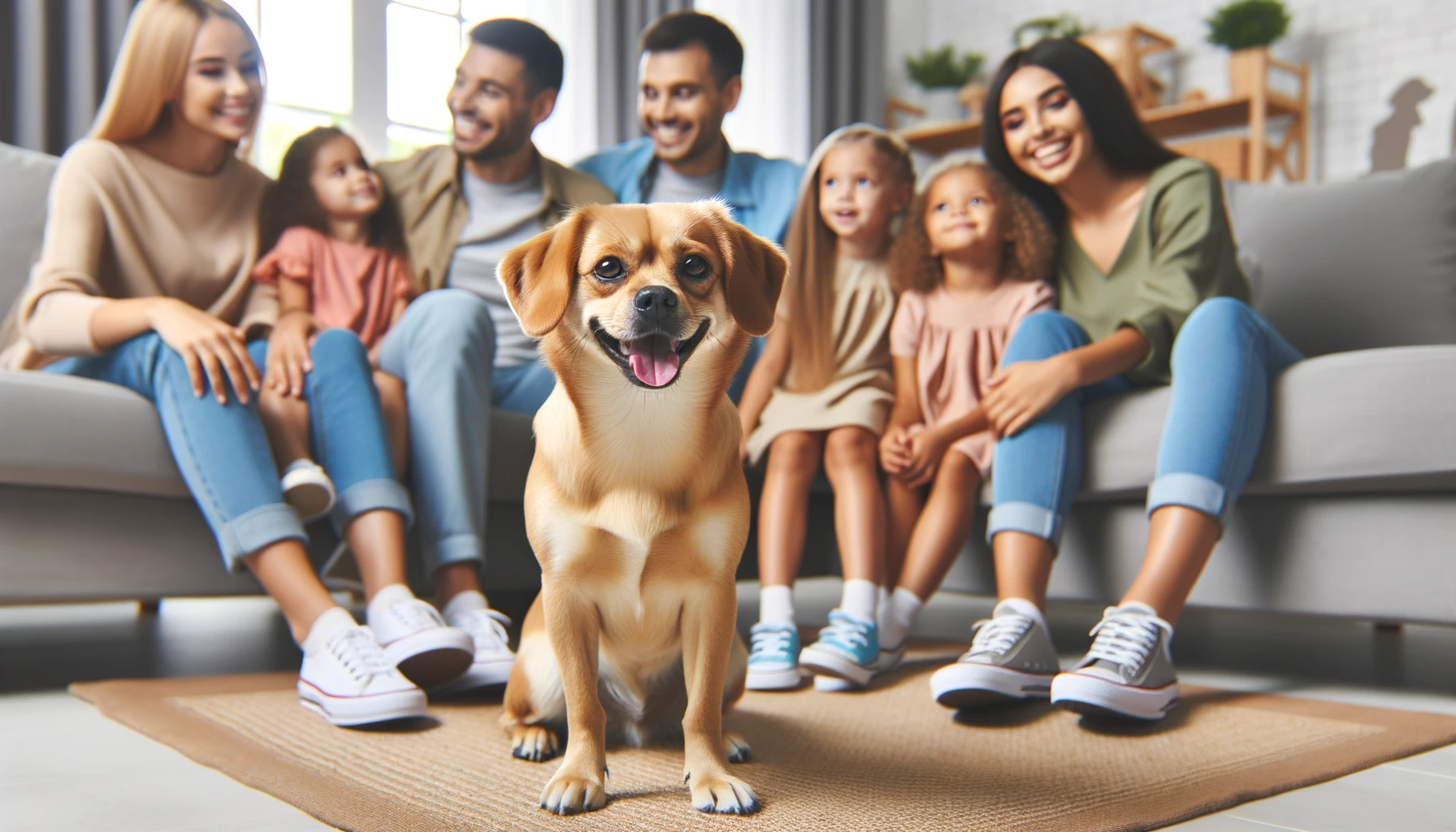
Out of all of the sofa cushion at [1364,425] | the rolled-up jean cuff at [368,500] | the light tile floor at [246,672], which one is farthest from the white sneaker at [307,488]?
the sofa cushion at [1364,425]

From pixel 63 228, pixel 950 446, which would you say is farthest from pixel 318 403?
pixel 950 446

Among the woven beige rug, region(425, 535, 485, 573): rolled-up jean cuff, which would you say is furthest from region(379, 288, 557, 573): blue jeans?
the woven beige rug

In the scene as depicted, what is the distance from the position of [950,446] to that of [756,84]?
346 centimetres

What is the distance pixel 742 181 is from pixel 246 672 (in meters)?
1.36

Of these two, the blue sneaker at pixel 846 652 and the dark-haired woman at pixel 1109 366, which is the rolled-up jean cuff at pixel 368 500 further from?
the dark-haired woman at pixel 1109 366

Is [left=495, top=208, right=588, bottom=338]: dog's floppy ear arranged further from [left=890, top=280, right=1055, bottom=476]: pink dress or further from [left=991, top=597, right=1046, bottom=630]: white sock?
[left=890, top=280, right=1055, bottom=476]: pink dress

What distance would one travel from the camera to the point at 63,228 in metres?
1.64

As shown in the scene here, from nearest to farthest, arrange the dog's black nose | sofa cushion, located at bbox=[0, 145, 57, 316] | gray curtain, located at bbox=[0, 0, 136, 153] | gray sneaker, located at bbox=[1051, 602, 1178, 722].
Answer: the dog's black nose → gray sneaker, located at bbox=[1051, 602, 1178, 722] → sofa cushion, located at bbox=[0, 145, 57, 316] → gray curtain, located at bbox=[0, 0, 136, 153]

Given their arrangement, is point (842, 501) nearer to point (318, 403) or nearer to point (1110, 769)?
point (1110, 769)

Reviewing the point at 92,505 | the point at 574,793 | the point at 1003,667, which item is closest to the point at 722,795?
the point at 574,793

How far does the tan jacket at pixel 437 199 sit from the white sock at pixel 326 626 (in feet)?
2.65

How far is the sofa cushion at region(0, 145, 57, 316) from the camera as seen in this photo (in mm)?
2002

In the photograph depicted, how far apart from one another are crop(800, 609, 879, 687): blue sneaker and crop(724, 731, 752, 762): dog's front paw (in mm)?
408

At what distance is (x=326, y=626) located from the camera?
1.37m
